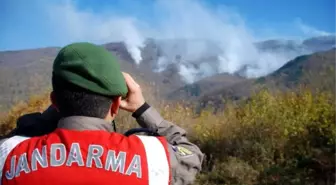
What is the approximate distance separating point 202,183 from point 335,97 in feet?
13.5

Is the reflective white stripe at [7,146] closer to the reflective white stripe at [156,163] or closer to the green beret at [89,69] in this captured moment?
the green beret at [89,69]

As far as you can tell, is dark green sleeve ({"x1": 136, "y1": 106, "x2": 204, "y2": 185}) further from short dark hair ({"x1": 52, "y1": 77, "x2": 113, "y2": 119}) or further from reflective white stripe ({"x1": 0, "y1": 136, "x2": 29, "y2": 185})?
reflective white stripe ({"x1": 0, "y1": 136, "x2": 29, "y2": 185})

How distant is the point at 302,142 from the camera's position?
11.2 metres

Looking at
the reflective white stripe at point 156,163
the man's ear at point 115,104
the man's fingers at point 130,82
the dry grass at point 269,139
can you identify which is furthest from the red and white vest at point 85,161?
the dry grass at point 269,139

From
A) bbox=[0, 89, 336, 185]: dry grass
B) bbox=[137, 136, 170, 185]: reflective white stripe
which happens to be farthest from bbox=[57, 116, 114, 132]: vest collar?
bbox=[0, 89, 336, 185]: dry grass

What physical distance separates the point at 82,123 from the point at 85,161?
13cm

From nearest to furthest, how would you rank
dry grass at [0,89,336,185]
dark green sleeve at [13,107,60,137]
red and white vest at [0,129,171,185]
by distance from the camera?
red and white vest at [0,129,171,185] → dark green sleeve at [13,107,60,137] → dry grass at [0,89,336,185]

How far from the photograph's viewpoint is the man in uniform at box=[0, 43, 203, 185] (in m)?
1.51

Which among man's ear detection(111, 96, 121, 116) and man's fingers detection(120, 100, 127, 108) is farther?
man's fingers detection(120, 100, 127, 108)

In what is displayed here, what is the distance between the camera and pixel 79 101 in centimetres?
157

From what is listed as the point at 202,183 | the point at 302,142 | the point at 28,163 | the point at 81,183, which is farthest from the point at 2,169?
the point at 302,142

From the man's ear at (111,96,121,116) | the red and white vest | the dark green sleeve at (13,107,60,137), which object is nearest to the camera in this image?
the red and white vest

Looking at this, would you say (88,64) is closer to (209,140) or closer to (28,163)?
(28,163)

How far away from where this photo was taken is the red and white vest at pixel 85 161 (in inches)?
58.9
